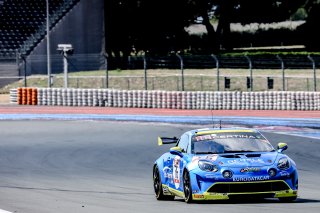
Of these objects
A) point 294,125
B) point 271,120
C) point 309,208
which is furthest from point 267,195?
point 271,120

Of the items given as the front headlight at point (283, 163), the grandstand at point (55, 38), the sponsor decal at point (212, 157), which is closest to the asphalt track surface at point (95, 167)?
the front headlight at point (283, 163)

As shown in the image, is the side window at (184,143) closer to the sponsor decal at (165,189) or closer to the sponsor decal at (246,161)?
the sponsor decal at (165,189)

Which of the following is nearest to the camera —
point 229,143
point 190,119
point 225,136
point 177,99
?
point 229,143

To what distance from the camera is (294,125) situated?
35.2 metres

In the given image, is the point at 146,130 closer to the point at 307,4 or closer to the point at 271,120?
the point at 271,120

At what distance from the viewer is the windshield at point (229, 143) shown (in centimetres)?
1489

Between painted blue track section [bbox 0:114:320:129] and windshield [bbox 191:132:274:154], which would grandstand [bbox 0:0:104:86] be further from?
A: windshield [bbox 191:132:274:154]

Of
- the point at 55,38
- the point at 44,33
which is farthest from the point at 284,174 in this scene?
the point at 55,38

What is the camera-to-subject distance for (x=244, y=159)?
14203 millimetres

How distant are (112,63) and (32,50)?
5.19 meters

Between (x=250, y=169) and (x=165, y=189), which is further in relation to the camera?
(x=165, y=189)

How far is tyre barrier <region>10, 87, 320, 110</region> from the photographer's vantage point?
4225 cm

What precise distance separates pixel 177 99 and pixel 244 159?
29631 mm

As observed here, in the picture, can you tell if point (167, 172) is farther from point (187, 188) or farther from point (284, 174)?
point (284, 174)
